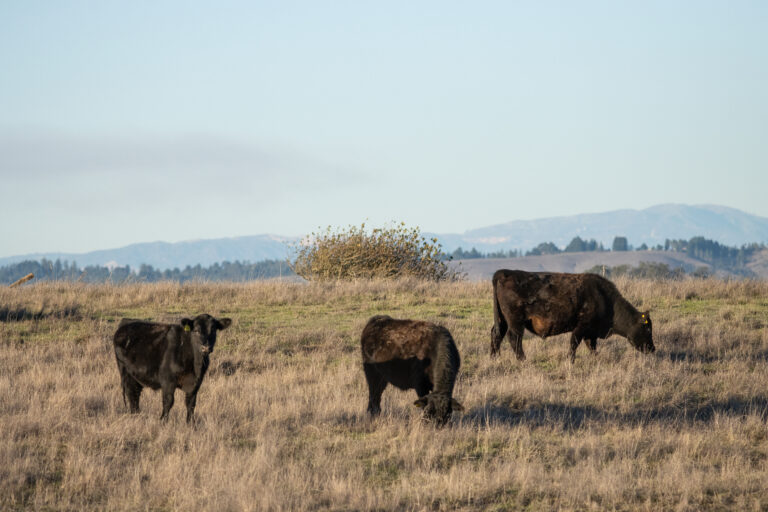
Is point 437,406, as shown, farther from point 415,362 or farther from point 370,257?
point 370,257

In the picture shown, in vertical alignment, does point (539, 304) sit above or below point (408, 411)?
above

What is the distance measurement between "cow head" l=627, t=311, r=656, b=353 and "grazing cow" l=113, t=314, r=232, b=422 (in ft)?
28.8

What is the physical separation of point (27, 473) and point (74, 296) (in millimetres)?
15195

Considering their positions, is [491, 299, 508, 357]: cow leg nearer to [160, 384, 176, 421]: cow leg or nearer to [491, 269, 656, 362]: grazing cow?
[491, 269, 656, 362]: grazing cow

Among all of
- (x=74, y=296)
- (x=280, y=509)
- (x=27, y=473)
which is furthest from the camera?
(x=74, y=296)

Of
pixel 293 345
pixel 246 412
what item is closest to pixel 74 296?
pixel 293 345

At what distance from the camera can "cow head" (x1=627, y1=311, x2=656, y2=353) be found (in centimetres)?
1638

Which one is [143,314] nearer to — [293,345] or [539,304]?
[293,345]

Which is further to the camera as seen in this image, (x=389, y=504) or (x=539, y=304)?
(x=539, y=304)

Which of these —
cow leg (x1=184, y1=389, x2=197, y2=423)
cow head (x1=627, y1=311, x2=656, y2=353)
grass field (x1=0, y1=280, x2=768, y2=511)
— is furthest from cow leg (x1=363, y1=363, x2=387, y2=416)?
cow head (x1=627, y1=311, x2=656, y2=353)

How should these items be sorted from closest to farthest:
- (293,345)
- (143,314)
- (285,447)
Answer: (285,447) < (293,345) < (143,314)

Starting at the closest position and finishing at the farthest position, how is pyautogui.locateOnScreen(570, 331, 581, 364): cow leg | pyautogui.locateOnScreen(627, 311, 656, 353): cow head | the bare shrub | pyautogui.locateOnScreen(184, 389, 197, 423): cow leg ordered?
pyautogui.locateOnScreen(184, 389, 197, 423): cow leg → pyautogui.locateOnScreen(570, 331, 581, 364): cow leg → pyautogui.locateOnScreen(627, 311, 656, 353): cow head → the bare shrub

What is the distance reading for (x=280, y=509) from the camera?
8.09 metres

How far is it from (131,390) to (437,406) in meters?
4.67
